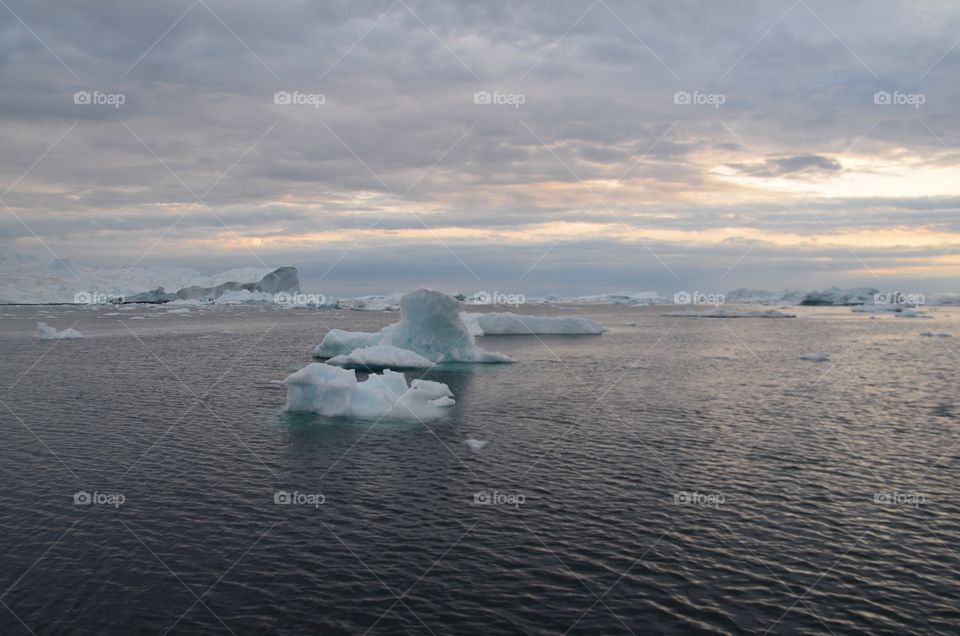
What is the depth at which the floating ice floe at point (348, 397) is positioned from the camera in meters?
36.3

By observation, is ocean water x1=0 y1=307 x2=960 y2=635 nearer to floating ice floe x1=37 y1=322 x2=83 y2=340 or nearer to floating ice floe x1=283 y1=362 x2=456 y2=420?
floating ice floe x1=283 y1=362 x2=456 y2=420

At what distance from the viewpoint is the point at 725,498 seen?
23.2 meters

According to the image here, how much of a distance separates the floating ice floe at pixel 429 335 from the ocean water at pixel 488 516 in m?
17.8

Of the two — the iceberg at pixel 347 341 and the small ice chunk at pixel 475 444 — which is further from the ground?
the iceberg at pixel 347 341

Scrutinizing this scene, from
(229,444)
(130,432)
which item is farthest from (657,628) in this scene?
(130,432)

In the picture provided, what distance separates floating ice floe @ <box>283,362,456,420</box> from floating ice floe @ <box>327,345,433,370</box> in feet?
68.0

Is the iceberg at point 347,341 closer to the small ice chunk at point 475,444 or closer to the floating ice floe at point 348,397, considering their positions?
the floating ice floe at point 348,397

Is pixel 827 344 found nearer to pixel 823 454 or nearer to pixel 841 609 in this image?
pixel 823 454

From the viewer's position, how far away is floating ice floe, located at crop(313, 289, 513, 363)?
200 ft

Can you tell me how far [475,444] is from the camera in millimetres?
30109

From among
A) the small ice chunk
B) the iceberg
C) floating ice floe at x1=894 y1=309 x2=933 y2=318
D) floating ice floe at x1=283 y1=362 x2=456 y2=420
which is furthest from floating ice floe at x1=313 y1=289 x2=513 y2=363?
floating ice floe at x1=894 y1=309 x2=933 y2=318

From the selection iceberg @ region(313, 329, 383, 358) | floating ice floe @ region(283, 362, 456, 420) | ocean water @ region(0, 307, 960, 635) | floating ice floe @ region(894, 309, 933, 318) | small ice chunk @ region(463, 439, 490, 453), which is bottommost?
ocean water @ region(0, 307, 960, 635)

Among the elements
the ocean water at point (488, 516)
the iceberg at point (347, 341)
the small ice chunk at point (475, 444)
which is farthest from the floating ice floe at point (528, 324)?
the small ice chunk at point (475, 444)

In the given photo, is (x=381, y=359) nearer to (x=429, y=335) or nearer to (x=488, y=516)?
(x=429, y=335)
